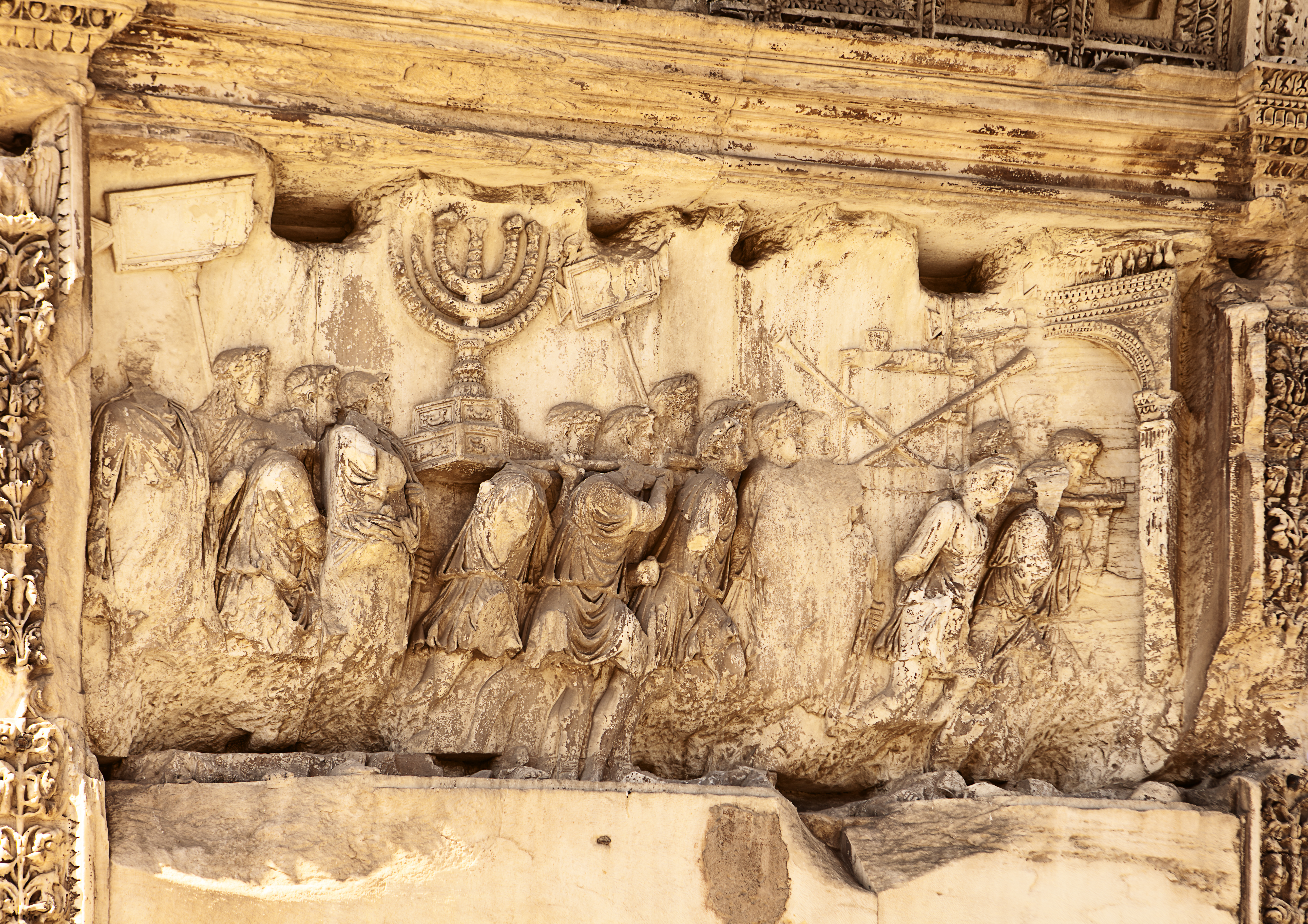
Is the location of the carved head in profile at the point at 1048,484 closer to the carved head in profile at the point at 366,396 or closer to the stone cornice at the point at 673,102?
the stone cornice at the point at 673,102

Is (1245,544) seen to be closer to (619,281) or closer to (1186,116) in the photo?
(1186,116)

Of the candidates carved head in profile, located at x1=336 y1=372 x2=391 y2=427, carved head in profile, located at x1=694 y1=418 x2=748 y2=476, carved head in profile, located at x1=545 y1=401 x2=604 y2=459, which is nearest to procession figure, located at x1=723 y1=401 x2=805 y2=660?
carved head in profile, located at x1=694 y1=418 x2=748 y2=476

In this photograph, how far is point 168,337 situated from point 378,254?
821mm

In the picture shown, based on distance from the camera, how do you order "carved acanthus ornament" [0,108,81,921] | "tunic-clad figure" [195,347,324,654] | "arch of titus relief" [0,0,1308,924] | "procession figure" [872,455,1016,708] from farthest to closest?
"procession figure" [872,455,1016,708], "tunic-clad figure" [195,347,324,654], "arch of titus relief" [0,0,1308,924], "carved acanthus ornament" [0,108,81,921]

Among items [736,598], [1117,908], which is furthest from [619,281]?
[1117,908]

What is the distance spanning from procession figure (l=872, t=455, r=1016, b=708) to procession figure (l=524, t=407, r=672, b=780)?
1.01m

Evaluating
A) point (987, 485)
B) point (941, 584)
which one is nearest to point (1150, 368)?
point (987, 485)

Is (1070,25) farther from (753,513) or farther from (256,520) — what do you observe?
(256,520)

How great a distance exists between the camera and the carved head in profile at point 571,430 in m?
6.79

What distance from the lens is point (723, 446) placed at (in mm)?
6914

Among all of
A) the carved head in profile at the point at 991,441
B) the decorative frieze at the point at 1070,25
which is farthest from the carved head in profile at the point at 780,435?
the decorative frieze at the point at 1070,25

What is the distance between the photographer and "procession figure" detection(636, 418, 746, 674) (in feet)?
22.2

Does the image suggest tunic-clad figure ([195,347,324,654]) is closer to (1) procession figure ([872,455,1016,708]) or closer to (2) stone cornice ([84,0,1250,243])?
(2) stone cornice ([84,0,1250,243])

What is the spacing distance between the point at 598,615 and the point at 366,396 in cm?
115
